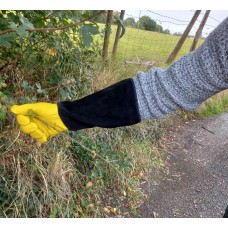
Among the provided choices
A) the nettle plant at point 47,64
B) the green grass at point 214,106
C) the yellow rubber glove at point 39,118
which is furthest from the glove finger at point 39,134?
the green grass at point 214,106

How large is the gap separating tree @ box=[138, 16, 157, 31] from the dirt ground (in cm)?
157

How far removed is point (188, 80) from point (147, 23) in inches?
142

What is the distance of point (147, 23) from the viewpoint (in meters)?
4.44

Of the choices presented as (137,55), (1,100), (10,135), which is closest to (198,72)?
(1,100)

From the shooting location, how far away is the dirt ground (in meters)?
2.45

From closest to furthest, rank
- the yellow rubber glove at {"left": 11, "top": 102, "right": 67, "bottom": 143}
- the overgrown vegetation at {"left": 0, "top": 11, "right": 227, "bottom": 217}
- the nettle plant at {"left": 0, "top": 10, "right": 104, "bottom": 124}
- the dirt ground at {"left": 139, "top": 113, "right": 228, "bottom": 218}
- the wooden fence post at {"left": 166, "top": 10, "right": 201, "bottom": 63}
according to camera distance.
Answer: the yellow rubber glove at {"left": 11, "top": 102, "right": 67, "bottom": 143}, the overgrown vegetation at {"left": 0, "top": 11, "right": 227, "bottom": 217}, the nettle plant at {"left": 0, "top": 10, "right": 104, "bottom": 124}, the dirt ground at {"left": 139, "top": 113, "right": 228, "bottom": 218}, the wooden fence post at {"left": 166, "top": 10, "right": 201, "bottom": 63}

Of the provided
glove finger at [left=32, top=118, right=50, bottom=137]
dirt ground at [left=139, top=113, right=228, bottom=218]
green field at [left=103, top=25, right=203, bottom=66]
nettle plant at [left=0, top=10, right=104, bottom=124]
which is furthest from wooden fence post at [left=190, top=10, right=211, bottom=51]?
glove finger at [left=32, top=118, right=50, bottom=137]

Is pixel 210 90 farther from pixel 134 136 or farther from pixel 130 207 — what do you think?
pixel 134 136

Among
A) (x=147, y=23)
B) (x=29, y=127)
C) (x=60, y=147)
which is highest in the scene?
(x=29, y=127)

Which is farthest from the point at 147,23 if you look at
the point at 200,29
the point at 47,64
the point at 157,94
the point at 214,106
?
the point at 157,94

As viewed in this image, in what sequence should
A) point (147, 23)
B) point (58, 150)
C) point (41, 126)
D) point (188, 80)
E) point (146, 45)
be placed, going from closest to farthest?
1. point (188, 80)
2. point (41, 126)
3. point (58, 150)
4. point (147, 23)
5. point (146, 45)

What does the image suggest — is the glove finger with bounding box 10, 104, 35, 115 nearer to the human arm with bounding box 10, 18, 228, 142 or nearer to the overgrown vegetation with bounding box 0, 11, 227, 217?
the overgrown vegetation with bounding box 0, 11, 227, 217

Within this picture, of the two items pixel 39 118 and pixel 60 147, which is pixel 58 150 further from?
pixel 39 118

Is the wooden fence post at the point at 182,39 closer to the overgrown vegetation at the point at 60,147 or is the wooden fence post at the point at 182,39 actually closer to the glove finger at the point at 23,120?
the overgrown vegetation at the point at 60,147
